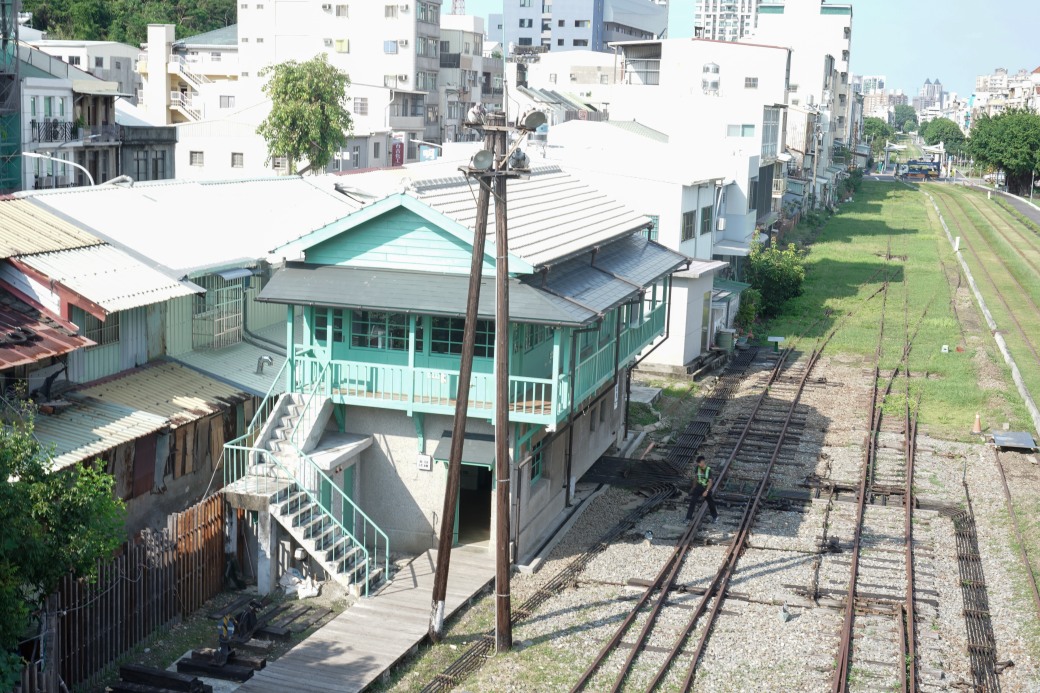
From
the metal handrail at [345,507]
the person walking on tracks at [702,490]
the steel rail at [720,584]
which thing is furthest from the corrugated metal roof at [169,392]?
the steel rail at [720,584]

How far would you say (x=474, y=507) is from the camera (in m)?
24.3

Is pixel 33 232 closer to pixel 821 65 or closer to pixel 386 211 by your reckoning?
pixel 386 211

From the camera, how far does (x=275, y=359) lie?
25875mm

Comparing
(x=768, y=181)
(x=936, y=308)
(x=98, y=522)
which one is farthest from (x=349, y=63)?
(x=98, y=522)

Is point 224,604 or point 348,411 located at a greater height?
point 348,411

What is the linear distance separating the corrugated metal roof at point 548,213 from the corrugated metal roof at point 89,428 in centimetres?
592

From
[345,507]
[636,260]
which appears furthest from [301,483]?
[636,260]

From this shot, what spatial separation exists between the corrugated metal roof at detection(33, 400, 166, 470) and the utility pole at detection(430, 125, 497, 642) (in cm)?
537

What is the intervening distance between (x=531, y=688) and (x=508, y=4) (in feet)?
473

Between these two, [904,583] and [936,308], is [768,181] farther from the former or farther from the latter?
[904,583]

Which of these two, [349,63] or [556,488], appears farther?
[349,63]

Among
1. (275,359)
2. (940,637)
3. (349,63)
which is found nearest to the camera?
(940,637)

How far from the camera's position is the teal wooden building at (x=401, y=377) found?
790 inches

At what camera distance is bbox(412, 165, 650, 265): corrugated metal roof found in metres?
21.3
